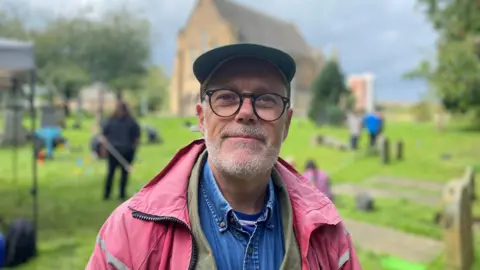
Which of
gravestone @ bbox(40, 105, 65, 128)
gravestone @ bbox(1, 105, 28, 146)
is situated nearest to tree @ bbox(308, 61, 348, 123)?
gravestone @ bbox(40, 105, 65, 128)

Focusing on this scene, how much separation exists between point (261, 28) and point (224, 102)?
55.6m

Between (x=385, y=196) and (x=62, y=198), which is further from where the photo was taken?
(x=385, y=196)

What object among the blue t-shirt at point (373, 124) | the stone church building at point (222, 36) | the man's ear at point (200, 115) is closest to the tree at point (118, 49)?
the stone church building at point (222, 36)

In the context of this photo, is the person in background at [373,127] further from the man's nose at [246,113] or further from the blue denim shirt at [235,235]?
the man's nose at [246,113]

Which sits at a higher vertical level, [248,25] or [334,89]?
[248,25]

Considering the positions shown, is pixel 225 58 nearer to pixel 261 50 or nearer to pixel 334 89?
pixel 261 50

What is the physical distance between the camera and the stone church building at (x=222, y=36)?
49844 millimetres

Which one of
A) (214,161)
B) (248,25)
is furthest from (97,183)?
(248,25)

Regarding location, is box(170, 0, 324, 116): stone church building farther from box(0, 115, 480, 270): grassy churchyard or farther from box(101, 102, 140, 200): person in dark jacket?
box(101, 102, 140, 200): person in dark jacket

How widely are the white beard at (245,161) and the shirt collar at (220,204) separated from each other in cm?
9

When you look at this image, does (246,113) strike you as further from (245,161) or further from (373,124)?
(373,124)

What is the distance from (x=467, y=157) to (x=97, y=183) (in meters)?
12.5

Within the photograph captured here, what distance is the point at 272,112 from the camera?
1835mm

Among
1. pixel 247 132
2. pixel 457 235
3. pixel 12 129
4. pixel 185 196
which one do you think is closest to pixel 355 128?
pixel 457 235
